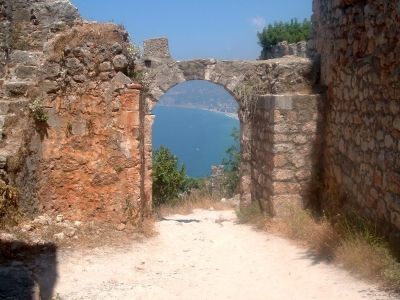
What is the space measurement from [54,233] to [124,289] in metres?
1.63

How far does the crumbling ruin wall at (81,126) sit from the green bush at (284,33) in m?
20.2

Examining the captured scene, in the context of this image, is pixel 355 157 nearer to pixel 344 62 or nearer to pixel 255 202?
pixel 344 62

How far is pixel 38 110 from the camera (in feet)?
20.1

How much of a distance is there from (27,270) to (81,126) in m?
2.94

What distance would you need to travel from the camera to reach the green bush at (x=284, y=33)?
83.4 feet

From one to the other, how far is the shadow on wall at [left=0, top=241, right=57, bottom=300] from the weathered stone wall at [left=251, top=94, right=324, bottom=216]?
12.2ft

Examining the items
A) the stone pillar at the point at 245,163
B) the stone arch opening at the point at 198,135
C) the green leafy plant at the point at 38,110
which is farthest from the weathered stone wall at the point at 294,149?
the green leafy plant at the point at 38,110

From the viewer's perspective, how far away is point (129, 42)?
704cm

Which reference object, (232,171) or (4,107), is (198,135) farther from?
(4,107)

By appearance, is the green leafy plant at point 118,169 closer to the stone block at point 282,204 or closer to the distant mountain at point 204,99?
the stone block at point 282,204

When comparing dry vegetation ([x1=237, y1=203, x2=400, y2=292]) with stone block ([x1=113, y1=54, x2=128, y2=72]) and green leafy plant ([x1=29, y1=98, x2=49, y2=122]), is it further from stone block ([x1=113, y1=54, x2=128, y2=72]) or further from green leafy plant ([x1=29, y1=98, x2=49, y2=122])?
green leafy plant ([x1=29, y1=98, x2=49, y2=122])

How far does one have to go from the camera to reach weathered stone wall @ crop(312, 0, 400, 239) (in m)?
4.71

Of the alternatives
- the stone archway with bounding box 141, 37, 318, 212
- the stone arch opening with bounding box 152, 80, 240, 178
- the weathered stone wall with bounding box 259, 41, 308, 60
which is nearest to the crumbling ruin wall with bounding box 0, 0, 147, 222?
the stone archway with bounding box 141, 37, 318, 212

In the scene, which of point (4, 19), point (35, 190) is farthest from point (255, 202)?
point (4, 19)
